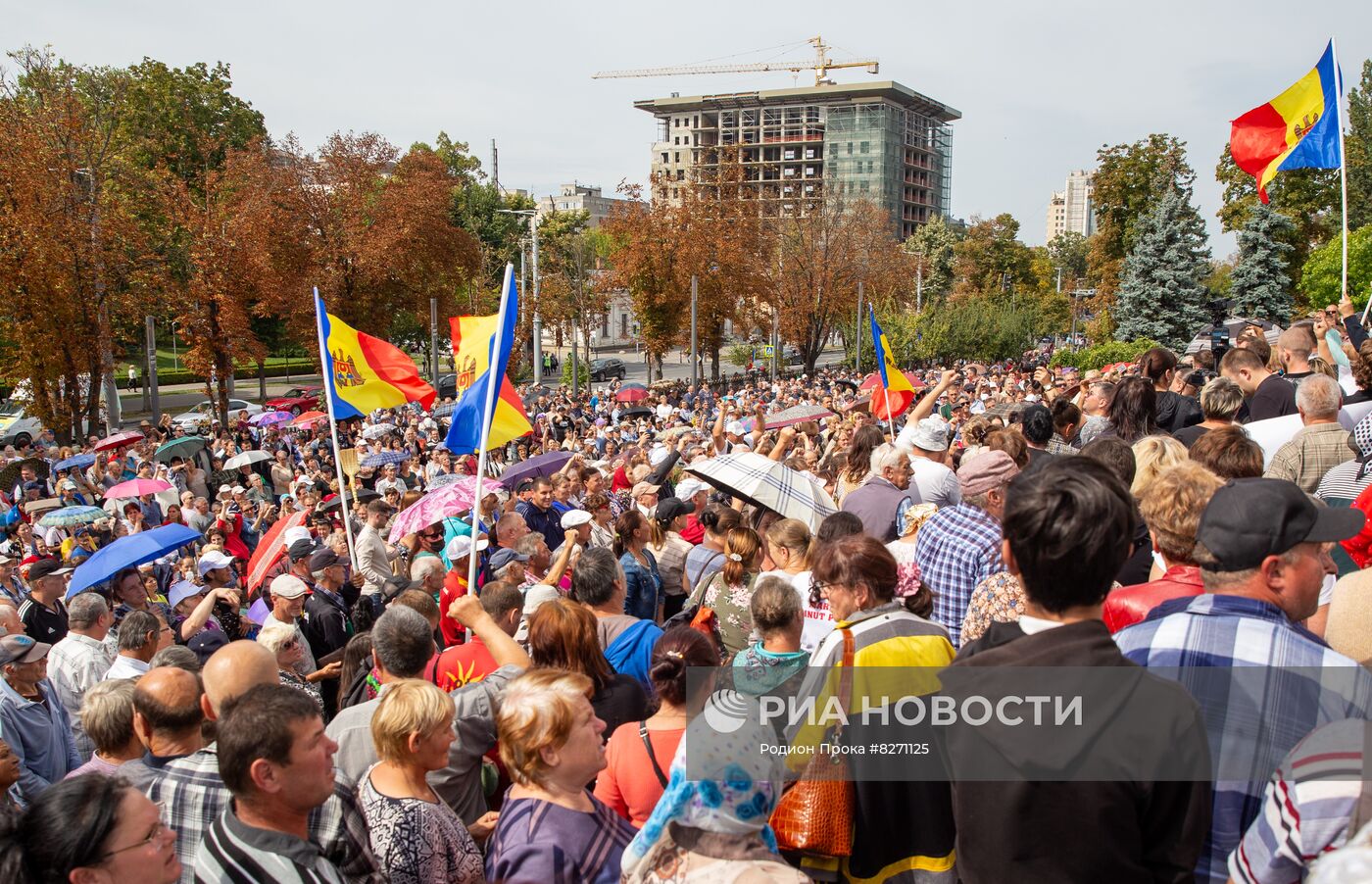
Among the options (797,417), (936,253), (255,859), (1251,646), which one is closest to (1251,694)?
(1251,646)

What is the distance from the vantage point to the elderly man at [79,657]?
549cm

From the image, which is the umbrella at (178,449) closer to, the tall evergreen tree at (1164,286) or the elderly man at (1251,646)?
the elderly man at (1251,646)

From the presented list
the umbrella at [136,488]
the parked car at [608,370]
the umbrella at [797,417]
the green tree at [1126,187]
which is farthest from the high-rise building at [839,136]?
the umbrella at [136,488]

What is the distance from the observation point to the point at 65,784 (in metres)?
2.56

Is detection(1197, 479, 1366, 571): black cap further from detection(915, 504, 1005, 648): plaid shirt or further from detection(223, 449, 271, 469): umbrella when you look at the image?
detection(223, 449, 271, 469): umbrella

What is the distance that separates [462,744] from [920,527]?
208 cm

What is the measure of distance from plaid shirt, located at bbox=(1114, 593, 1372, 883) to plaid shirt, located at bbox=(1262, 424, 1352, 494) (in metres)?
3.06

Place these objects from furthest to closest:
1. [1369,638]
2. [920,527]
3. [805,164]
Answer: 1. [805,164]
2. [920,527]
3. [1369,638]

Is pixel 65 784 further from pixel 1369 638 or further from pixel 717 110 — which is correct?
pixel 717 110

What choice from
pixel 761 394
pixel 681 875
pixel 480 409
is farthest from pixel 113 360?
pixel 681 875

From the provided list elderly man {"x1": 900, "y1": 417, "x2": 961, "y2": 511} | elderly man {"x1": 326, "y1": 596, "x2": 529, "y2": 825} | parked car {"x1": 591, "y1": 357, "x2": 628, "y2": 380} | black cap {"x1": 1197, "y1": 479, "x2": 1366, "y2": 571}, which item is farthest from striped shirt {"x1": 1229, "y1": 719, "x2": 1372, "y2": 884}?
parked car {"x1": 591, "y1": 357, "x2": 628, "y2": 380}

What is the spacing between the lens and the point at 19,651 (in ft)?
15.6

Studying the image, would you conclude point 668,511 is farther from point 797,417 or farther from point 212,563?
point 797,417

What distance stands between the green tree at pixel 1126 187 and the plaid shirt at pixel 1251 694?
137 feet
